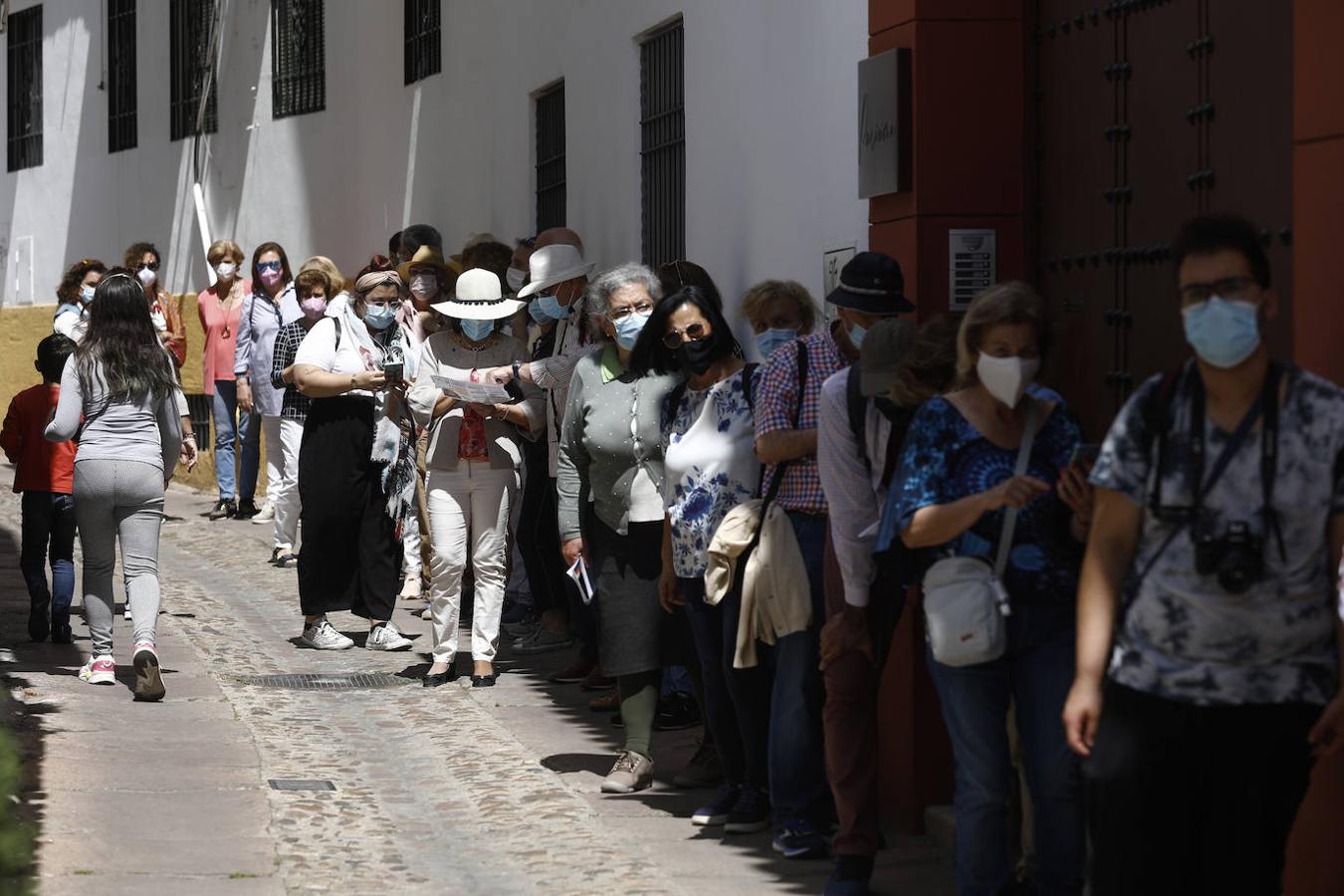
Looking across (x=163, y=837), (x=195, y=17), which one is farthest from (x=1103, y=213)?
(x=195, y=17)

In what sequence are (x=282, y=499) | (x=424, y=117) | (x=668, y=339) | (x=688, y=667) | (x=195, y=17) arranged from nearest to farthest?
(x=668, y=339), (x=688, y=667), (x=282, y=499), (x=424, y=117), (x=195, y=17)

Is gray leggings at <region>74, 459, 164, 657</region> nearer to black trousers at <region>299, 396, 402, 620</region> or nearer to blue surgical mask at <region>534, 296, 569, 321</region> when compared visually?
black trousers at <region>299, 396, 402, 620</region>

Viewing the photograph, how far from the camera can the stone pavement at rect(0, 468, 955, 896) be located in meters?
6.93

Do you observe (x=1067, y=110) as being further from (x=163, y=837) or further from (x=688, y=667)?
(x=163, y=837)

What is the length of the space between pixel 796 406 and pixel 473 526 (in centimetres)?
349

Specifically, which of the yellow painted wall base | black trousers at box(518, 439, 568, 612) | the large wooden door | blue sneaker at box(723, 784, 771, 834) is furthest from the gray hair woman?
the yellow painted wall base

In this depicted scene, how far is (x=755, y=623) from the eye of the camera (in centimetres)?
706

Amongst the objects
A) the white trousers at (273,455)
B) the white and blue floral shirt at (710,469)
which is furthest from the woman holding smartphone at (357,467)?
the white and blue floral shirt at (710,469)

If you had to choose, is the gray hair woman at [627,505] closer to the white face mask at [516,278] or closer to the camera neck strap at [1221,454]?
the white face mask at [516,278]

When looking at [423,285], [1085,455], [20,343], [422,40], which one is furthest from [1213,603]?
[20,343]

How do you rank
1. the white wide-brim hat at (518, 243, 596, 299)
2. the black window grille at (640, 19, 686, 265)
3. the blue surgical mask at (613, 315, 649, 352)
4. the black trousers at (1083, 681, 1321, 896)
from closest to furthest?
the black trousers at (1083, 681, 1321, 896) < the blue surgical mask at (613, 315, 649, 352) < the white wide-brim hat at (518, 243, 596, 299) < the black window grille at (640, 19, 686, 265)

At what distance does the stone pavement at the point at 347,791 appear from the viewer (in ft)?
22.7

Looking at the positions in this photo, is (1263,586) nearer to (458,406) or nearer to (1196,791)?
(1196,791)

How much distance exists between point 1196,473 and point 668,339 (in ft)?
11.0
